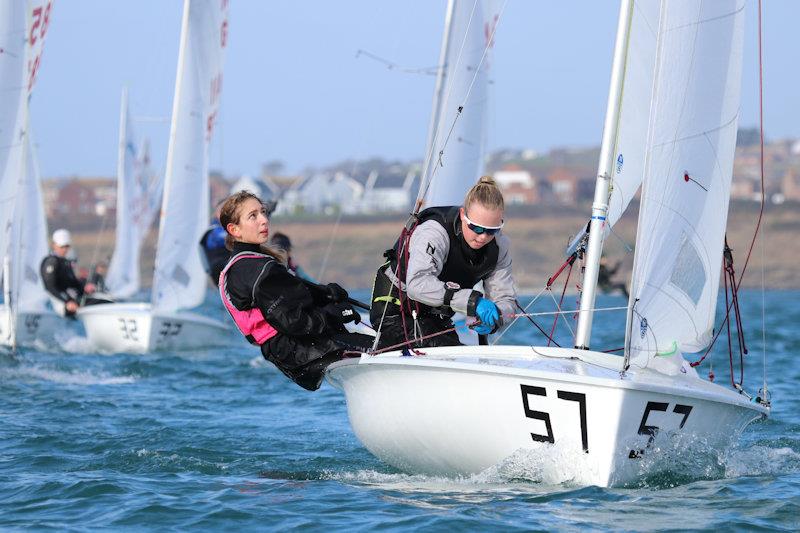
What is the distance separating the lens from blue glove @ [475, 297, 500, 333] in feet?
17.9

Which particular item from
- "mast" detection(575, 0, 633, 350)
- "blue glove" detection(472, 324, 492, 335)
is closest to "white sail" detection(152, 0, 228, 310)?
"blue glove" detection(472, 324, 492, 335)

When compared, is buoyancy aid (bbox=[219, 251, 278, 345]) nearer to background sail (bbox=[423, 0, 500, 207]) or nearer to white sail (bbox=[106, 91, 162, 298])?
background sail (bbox=[423, 0, 500, 207])

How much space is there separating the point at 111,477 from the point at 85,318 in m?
A: 9.59

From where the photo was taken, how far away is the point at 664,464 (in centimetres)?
537

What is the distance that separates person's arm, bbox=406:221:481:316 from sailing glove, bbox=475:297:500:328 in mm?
46

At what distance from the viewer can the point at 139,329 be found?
14781 millimetres

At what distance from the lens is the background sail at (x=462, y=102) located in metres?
12.5

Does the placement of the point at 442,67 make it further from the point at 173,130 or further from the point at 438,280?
the point at 438,280

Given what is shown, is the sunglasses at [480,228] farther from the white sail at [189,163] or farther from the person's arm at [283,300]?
the white sail at [189,163]

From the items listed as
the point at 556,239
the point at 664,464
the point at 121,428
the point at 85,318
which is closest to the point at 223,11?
the point at 85,318

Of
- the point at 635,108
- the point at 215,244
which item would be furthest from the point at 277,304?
the point at 215,244

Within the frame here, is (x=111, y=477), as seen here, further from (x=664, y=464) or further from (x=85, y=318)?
(x=85, y=318)

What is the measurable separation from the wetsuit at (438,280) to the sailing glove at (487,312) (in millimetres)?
46

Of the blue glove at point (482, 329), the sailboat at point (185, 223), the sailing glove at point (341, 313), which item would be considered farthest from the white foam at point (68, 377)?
the blue glove at point (482, 329)
